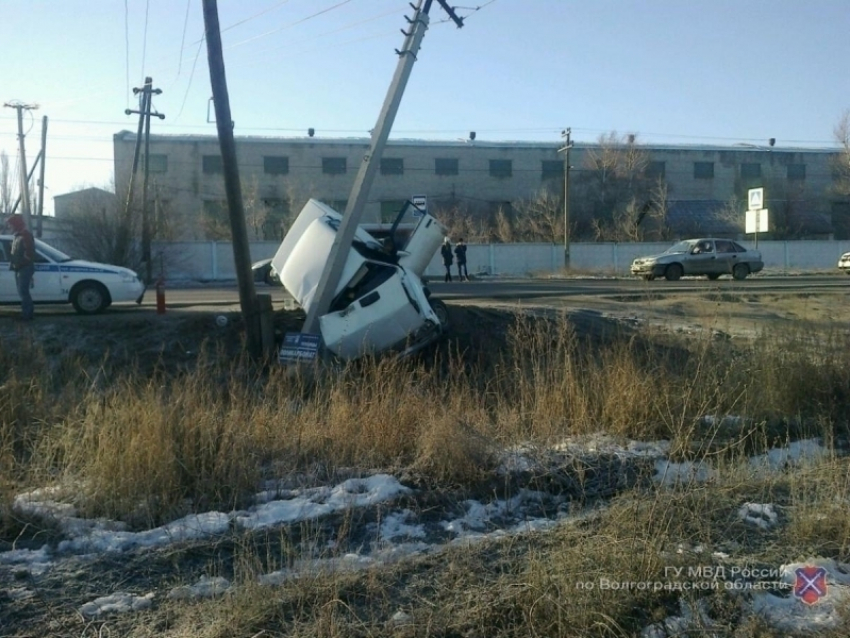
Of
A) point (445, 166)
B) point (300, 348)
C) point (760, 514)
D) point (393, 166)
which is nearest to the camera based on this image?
point (760, 514)

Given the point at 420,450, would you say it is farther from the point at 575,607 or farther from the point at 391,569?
the point at 575,607

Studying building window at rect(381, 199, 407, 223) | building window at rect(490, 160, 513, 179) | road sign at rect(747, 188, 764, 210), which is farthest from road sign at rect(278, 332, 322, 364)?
building window at rect(490, 160, 513, 179)

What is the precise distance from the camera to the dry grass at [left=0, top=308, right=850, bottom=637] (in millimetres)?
4219

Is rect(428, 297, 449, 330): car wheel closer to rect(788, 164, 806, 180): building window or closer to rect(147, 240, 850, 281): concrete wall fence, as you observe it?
rect(147, 240, 850, 281): concrete wall fence

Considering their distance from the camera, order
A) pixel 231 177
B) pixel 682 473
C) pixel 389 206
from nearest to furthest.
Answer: pixel 682 473, pixel 231 177, pixel 389 206

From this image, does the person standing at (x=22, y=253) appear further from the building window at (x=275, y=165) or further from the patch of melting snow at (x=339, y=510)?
the building window at (x=275, y=165)

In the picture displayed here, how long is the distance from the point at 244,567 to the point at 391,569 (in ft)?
2.58

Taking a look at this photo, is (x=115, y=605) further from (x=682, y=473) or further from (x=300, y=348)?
(x=300, y=348)

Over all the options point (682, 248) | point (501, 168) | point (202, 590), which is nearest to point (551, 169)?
point (501, 168)

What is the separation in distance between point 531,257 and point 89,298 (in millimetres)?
33090

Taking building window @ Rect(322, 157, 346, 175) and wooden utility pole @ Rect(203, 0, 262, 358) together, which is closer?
wooden utility pole @ Rect(203, 0, 262, 358)

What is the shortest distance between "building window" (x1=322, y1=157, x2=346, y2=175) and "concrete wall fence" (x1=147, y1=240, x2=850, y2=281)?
554 inches

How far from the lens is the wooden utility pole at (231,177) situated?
13.0 metres

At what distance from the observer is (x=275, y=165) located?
5494 cm
